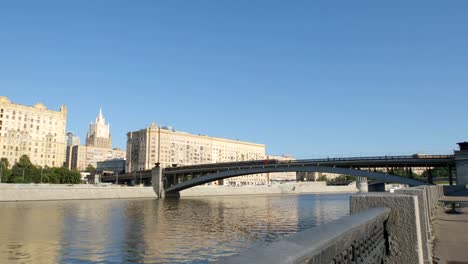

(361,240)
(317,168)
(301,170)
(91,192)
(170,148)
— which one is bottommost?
(91,192)

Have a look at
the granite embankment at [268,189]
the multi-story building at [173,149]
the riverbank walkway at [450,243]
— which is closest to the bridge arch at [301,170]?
the granite embankment at [268,189]

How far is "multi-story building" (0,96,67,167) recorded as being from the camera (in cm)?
13350

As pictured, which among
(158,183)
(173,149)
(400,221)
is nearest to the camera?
(400,221)

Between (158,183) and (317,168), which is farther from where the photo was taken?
(158,183)

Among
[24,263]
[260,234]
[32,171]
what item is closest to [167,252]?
[24,263]

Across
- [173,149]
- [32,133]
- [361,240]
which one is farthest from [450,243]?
[173,149]

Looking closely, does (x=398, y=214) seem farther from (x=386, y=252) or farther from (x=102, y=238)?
(x=102, y=238)

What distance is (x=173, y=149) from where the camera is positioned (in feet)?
574

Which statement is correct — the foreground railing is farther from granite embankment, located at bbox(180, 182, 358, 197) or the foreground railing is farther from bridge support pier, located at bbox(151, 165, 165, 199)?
granite embankment, located at bbox(180, 182, 358, 197)

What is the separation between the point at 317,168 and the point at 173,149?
11917cm

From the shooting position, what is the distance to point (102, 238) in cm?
2511

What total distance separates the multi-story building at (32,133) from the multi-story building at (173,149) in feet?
113

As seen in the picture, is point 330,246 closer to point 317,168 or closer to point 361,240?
point 361,240

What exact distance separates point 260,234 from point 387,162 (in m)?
33.2
